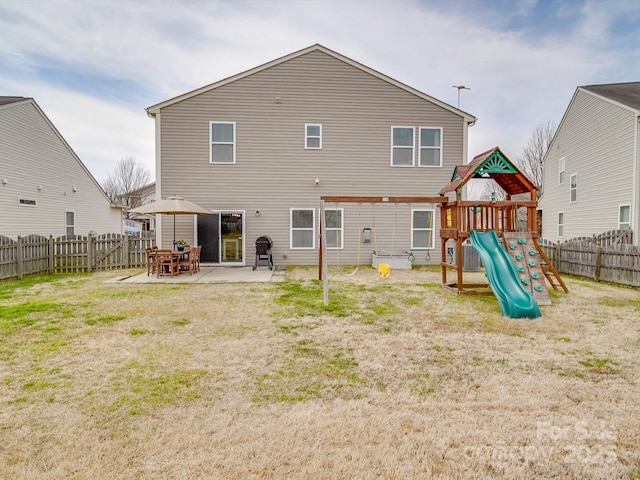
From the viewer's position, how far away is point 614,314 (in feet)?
19.7

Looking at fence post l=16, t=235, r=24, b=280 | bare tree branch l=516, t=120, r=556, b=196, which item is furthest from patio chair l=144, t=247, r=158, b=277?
bare tree branch l=516, t=120, r=556, b=196

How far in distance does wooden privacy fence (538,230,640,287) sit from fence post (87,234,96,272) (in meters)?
14.8

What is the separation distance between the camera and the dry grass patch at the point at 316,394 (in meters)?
2.18

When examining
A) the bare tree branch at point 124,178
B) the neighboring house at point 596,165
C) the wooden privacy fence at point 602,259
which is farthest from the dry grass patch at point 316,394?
the bare tree branch at point 124,178

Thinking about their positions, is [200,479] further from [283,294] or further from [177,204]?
[177,204]

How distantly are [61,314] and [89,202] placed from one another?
14.9 meters

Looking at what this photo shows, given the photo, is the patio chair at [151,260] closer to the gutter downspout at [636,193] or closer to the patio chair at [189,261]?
the patio chair at [189,261]

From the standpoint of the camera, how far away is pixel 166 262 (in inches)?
396

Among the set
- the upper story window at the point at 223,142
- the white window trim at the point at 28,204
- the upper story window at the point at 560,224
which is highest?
the upper story window at the point at 223,142

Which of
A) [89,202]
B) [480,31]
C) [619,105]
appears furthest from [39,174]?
[619,105]

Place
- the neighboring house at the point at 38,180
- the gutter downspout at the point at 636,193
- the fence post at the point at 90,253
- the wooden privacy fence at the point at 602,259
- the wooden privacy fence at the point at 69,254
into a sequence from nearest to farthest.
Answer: the wooden privacy fence at the point at 602,259 < the wooden privacy fence at the point at 69,254 < the fence post at the point at 90,253 < the gutter downspout at the point at 636,193 < the neighboring house at the point at 38,180

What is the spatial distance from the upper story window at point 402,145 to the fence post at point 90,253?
10.6 meters

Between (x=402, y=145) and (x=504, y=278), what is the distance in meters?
7.24

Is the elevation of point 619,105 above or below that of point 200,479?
above
